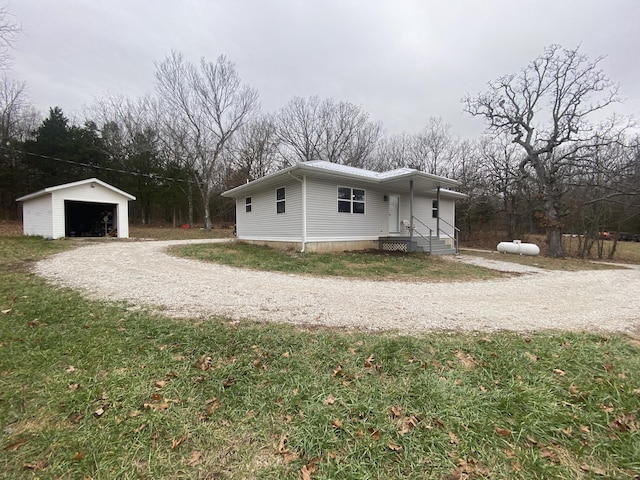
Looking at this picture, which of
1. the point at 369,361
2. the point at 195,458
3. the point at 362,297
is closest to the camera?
the point at 195,458

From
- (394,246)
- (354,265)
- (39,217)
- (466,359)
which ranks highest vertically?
(39,217)

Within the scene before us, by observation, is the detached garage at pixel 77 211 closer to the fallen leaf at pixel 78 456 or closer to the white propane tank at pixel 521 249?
the fallen leaf at pixel 78 456

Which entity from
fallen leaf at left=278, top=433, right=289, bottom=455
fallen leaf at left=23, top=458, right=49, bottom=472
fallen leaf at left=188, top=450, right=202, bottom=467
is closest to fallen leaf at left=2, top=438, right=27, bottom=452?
fallen leaf at left=23, top=458, right=49, bottom=472

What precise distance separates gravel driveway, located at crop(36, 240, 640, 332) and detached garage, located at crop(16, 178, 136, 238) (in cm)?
951

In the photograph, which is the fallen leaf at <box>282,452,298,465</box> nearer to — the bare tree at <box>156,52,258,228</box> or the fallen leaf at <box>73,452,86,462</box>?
the fallen leaf at <box>73,452,86,462</box>

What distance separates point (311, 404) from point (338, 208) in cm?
995

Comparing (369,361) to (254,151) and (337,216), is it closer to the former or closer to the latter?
(337,216)

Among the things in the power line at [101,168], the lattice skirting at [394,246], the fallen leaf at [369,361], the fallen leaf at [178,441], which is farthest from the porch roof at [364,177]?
the power line at [101,168]

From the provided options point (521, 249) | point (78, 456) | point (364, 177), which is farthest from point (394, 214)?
point (78, 456)

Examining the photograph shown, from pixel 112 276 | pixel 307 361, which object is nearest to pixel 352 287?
pixel 307 361

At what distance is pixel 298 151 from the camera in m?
28.8

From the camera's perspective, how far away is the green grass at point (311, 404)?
5.64ft

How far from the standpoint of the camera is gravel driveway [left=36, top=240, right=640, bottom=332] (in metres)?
4.08

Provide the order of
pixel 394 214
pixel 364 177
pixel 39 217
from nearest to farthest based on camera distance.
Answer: pixel 364 177 < pixel 394 214 < pixel 39 217
